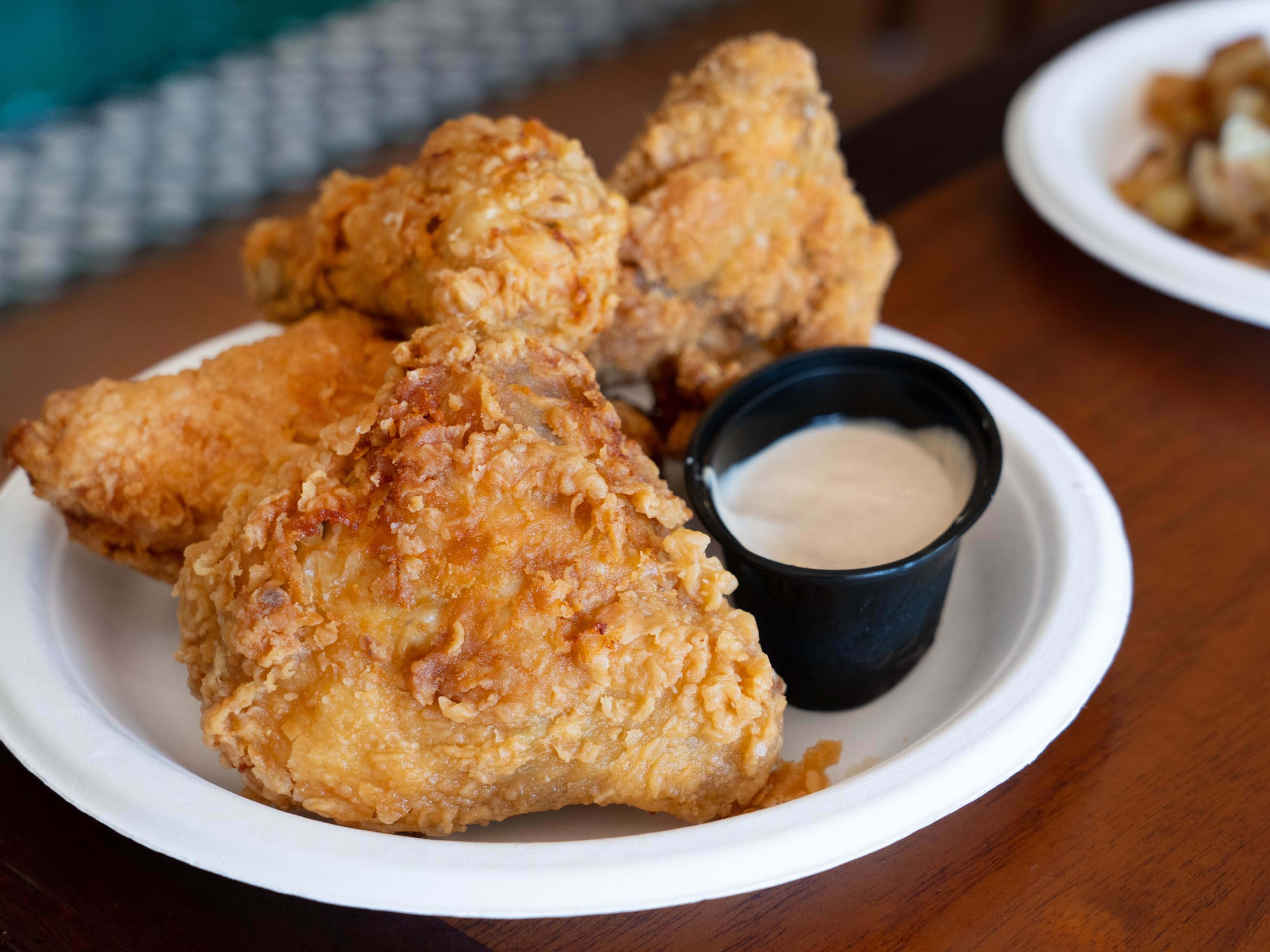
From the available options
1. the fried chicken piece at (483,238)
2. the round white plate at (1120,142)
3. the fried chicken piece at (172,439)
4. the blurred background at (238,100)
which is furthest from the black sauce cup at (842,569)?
the blurred background at (238,100)

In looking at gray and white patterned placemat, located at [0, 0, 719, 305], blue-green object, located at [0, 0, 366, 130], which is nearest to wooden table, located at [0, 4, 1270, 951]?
gray and white patterned placemat, located at [0, 0, 719, 305]

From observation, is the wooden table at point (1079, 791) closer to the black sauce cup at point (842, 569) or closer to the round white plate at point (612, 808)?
the round white plate at point (612, 808)

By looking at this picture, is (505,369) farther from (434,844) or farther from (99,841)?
(99,841)

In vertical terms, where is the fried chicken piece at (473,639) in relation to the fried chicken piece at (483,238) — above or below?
below

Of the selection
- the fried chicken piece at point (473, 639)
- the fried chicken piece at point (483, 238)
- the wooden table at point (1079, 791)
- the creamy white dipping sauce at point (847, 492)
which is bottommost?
the wooden table at point (1079, 791)

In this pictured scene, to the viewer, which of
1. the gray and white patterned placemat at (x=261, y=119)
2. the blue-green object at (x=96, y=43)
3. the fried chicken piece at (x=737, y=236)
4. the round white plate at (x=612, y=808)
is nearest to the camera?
the round white plate at (x=612, y=808)

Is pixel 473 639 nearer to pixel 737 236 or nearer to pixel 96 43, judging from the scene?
pixel 737 236

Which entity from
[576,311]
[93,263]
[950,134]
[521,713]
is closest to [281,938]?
[521,713]
